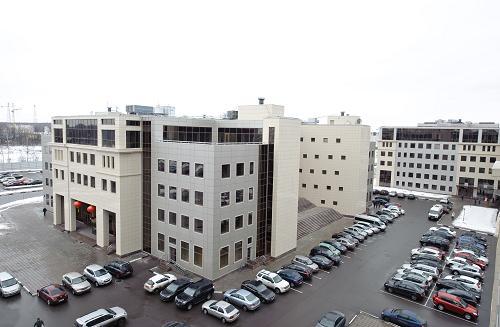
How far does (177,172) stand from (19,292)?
17353mm

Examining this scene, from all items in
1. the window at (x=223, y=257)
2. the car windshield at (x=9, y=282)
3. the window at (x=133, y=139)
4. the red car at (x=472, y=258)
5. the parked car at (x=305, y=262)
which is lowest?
the red car at (x=472, y=258)

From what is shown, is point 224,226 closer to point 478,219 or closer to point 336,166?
point 336,166

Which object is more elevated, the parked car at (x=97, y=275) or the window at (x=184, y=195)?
the window at (x=184, y=195)

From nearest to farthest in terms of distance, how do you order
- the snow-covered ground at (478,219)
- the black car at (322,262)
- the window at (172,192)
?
the window at (172,192), the black car at (322,262), the snow-covered ground at (478,219)

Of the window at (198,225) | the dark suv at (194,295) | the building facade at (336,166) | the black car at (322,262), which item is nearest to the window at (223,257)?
the window at (198,225)

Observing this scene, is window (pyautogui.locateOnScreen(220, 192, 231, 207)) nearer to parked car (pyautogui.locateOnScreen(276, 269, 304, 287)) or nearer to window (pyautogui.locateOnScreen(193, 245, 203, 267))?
window (pyautogui.locateOnScreen(193, 245, 203, 267))

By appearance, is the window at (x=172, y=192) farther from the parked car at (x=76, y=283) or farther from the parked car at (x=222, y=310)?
the parked car at (x=222, y=310)

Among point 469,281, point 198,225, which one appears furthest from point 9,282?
point 469,281

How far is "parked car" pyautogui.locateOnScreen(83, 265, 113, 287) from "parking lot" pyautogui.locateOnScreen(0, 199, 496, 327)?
2.09 feet

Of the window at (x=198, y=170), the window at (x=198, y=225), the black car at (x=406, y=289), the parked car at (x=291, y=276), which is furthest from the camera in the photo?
the window at (x=198, y=225)

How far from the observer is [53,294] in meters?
27.6

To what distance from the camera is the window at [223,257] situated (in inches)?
1309

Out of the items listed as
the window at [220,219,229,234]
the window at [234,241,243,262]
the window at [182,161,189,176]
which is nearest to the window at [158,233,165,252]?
the window at [220,219,229,234]

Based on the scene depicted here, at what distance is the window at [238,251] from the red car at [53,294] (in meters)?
15.7
